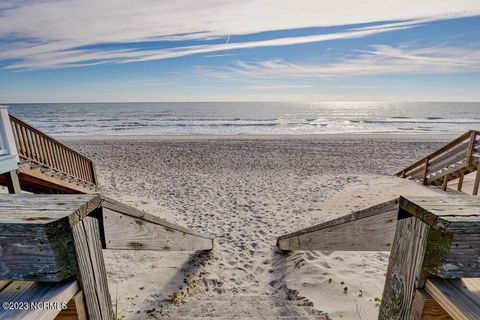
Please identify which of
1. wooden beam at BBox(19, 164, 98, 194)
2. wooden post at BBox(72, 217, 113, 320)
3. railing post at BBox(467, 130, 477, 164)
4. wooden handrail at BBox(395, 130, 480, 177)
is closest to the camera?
wooden post at BBox(72, 217, 113, 320)

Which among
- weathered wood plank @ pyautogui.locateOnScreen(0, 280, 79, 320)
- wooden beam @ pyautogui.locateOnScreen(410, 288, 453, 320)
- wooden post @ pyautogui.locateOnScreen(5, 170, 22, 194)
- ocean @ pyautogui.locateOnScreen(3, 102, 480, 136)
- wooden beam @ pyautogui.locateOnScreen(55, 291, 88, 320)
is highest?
weathered wood plank @ pyautogui.locateOnScreen(0, 280, 79, 320)

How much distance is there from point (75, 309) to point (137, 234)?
0.87 meters

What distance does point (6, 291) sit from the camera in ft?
2.85

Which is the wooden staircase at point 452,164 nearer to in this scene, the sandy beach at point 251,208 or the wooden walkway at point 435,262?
the sandy beach at point 251,208

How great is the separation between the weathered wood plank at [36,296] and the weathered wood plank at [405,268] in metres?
1.19

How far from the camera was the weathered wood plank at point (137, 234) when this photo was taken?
4.65 feet

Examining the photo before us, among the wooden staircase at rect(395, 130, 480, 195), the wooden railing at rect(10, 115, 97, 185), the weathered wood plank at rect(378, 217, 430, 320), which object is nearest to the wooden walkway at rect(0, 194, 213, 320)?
the weathered wood plank at rect(378, 217, 430, 320)

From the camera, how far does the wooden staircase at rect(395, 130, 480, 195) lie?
801cm

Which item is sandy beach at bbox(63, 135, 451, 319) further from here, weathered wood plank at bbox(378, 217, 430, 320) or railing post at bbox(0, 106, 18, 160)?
railing post at bbox(0, 106, 18, 160)

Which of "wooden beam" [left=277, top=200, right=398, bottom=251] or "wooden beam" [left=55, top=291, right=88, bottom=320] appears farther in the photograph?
"wooden beam" [left=277, top=200, right=398, bottom=251]

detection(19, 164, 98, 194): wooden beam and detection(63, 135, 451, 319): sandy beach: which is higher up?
detection(19, 164, 98, 194): wooden beam

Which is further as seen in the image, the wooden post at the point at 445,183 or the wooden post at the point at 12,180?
the wooden post at the point at 445,183

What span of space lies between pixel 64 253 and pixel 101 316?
1.46 feet

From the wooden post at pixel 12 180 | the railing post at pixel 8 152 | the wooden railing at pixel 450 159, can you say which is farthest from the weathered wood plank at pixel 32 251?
the wooden railing at pixel 450 159
